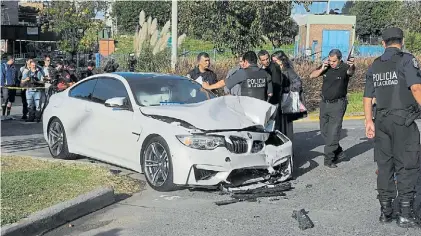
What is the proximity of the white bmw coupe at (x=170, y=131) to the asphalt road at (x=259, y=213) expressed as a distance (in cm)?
35

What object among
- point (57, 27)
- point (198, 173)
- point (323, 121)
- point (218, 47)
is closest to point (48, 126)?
point (198, 173)

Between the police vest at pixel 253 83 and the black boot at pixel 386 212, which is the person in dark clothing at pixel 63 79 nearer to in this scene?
the police vest at pixel 253 83

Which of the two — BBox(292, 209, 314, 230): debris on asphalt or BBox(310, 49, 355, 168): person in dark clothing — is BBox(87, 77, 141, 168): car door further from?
BBox(310, 49, 355, 168): person in dark clothing

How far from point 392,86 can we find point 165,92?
347 centimetres

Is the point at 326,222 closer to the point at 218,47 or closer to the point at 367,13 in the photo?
the point at 218,47

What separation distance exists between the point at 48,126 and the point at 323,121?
14.4ft

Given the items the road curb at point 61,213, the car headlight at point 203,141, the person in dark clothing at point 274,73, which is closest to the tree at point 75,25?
the person in dark clothing at point 274,73

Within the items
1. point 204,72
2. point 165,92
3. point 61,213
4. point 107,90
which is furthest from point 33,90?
point 61,213

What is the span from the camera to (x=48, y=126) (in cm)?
905

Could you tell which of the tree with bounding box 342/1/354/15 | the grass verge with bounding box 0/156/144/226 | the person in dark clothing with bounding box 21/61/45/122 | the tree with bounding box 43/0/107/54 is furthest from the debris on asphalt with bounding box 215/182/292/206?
the tree with bounding box 342/1/354/15

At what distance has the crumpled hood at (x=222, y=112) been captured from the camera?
6816 mm

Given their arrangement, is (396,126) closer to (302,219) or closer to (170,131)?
(302,219)

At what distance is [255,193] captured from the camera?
664 centimetres

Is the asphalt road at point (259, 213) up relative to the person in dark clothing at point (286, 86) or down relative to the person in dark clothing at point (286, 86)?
down
